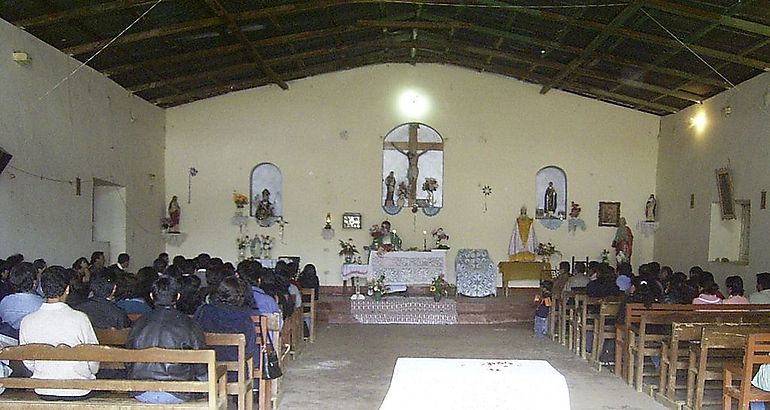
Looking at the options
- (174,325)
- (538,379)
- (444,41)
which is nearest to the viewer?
(538,379)

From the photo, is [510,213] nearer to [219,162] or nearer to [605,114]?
[605,114]

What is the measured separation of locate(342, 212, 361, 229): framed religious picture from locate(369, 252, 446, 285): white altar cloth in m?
1.20

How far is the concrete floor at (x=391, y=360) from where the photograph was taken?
20.1 ft

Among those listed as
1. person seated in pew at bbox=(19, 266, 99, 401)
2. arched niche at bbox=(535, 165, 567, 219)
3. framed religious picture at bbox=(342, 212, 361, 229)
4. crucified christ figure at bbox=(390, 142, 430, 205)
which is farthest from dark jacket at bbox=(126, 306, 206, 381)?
arched niche at bbox=(535, 165, 567, 219)

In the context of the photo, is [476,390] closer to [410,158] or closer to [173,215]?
[410,158]

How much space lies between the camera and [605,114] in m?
12.8

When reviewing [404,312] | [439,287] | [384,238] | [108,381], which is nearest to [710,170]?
[439,287]

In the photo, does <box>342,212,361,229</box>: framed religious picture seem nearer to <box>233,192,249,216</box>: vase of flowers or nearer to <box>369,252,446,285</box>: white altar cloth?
<box>369,252,446,285</box>: white altar cloth

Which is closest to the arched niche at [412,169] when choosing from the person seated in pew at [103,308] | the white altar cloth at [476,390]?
the person seated in pew at [103,308]

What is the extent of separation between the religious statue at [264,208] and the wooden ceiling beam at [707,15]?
7546 millimetres

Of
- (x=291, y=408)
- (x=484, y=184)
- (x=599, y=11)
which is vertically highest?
(x=599, y=11)

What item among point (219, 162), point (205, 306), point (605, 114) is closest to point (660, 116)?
point (605, 114)

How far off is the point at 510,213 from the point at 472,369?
31.6 ft

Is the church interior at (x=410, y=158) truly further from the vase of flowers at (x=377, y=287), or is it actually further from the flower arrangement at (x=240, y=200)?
the flower arrangement at (x=240, y=200)
